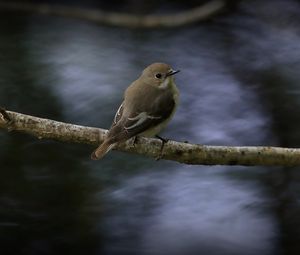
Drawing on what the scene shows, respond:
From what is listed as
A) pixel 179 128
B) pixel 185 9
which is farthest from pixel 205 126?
pixel 185 9

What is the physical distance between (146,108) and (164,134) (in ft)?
8.05

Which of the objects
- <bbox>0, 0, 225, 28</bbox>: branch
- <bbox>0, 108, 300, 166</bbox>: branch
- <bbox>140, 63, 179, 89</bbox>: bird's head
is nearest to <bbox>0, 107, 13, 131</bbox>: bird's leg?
<bbox>0, 108, 300, 166</bbox>: branch

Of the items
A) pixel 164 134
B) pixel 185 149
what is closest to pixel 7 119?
pixel 185 149

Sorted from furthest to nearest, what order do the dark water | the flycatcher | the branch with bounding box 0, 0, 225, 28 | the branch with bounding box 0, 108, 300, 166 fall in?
1. the branch with bounding box 0, 0, 225, 28
2. the dark water
3. the flycatcher
4. the branch with bounding box 0, 108, 300, 166

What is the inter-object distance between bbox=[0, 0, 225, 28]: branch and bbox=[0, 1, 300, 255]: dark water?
0.14m

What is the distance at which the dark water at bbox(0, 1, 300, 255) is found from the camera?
5.78 m

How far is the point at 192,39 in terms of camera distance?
26.2 ft

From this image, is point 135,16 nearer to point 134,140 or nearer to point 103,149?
point 134,140

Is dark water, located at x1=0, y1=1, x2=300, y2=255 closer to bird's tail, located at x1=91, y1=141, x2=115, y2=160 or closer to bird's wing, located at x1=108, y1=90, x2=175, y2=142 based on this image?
bird's wing, located at x1=108, y1=90, x2=175, y2=142

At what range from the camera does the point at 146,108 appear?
4.06m

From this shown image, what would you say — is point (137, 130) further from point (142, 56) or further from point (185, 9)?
point (185, 9)

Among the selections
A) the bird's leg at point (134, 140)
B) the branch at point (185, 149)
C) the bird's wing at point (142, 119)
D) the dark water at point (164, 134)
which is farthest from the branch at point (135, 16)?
the branch at point (185, 149)

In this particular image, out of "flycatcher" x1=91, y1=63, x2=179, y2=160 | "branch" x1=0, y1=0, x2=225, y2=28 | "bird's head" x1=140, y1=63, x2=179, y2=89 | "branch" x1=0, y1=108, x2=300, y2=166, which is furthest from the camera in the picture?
"branch" x1=0, y1=0, x2=225, y2=28

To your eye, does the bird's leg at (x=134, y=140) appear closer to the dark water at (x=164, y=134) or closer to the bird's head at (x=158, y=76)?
Result: the bird's head at (x=158, y=76)
